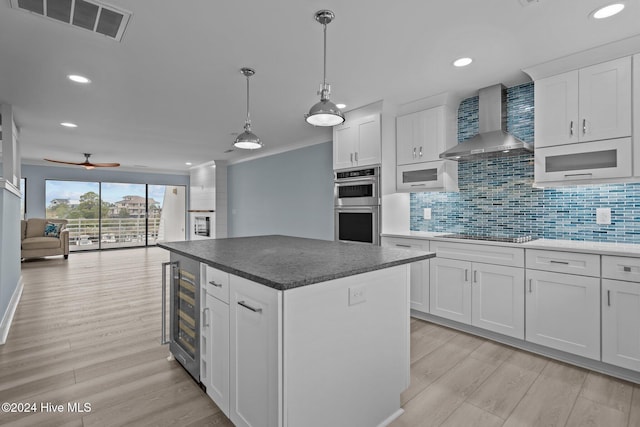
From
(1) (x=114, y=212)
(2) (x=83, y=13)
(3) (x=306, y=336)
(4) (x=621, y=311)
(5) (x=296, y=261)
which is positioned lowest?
(4) (x=621, y=311)

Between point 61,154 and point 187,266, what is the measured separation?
272 inches

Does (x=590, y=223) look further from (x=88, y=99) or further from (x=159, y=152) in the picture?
(x=159, y=152)

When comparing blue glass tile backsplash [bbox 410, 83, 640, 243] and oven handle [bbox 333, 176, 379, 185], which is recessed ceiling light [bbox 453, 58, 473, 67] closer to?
Result: blue glass tile backsplash [bbox 410, 83, 640, 243]

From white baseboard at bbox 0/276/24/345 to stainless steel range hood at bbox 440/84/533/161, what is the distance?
445 centimetres

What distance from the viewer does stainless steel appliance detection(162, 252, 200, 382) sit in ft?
6.93

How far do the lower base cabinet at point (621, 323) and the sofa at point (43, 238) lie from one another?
9.26 meters

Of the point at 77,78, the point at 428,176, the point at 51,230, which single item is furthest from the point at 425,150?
the point at 51,230

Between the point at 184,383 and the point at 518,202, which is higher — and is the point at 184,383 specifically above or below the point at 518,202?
below

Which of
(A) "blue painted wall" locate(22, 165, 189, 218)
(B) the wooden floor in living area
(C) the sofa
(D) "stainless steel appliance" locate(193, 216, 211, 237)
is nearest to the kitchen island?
(B) the wooden floor in living area

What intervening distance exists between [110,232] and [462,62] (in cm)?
984

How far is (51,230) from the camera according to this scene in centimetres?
732

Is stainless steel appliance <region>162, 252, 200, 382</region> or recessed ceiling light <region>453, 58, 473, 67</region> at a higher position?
recessed ceiling light <region>453, 58, 473, 67</region>

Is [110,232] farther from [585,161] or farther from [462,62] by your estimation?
[585,161]

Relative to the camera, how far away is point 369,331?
169 cm
